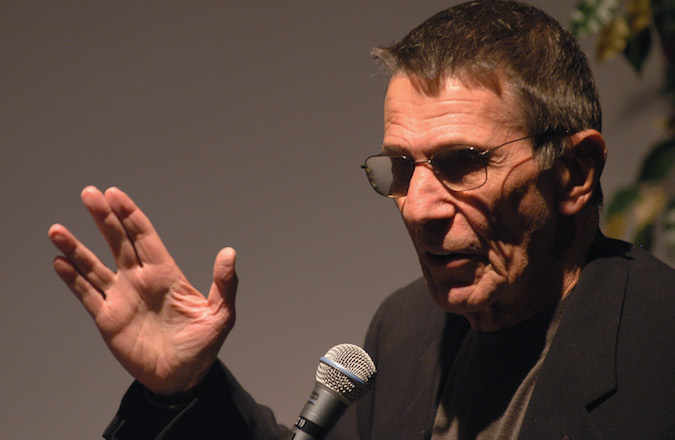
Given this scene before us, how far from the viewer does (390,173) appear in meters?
1.65

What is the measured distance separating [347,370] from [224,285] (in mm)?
428

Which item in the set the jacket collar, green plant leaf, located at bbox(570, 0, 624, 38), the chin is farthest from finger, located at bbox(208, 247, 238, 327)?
green plant leaf, located at bbox(570, 0, 624, 38)

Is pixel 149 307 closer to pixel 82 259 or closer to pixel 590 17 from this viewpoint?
pixel 82 259

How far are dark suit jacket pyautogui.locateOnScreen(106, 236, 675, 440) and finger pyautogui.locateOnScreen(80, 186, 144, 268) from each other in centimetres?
31

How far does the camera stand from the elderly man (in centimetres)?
148

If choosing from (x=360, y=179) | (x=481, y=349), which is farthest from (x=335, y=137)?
(x=481, y=349)

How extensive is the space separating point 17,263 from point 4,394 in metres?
0.45

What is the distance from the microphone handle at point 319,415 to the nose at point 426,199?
404 millimetres

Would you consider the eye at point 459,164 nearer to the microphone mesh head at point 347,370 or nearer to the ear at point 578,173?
the ear at point 578,173

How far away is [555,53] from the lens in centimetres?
157

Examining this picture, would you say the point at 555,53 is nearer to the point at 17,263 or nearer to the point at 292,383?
the point at 292,383

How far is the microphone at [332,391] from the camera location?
1.31m

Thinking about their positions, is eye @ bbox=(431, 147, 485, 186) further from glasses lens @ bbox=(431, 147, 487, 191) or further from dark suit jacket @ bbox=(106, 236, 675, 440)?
dark suit jacket @ bbox=(106, 236, 675, 440)

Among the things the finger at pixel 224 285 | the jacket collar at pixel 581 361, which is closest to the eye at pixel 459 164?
the jacket collar at pixel 581 361
